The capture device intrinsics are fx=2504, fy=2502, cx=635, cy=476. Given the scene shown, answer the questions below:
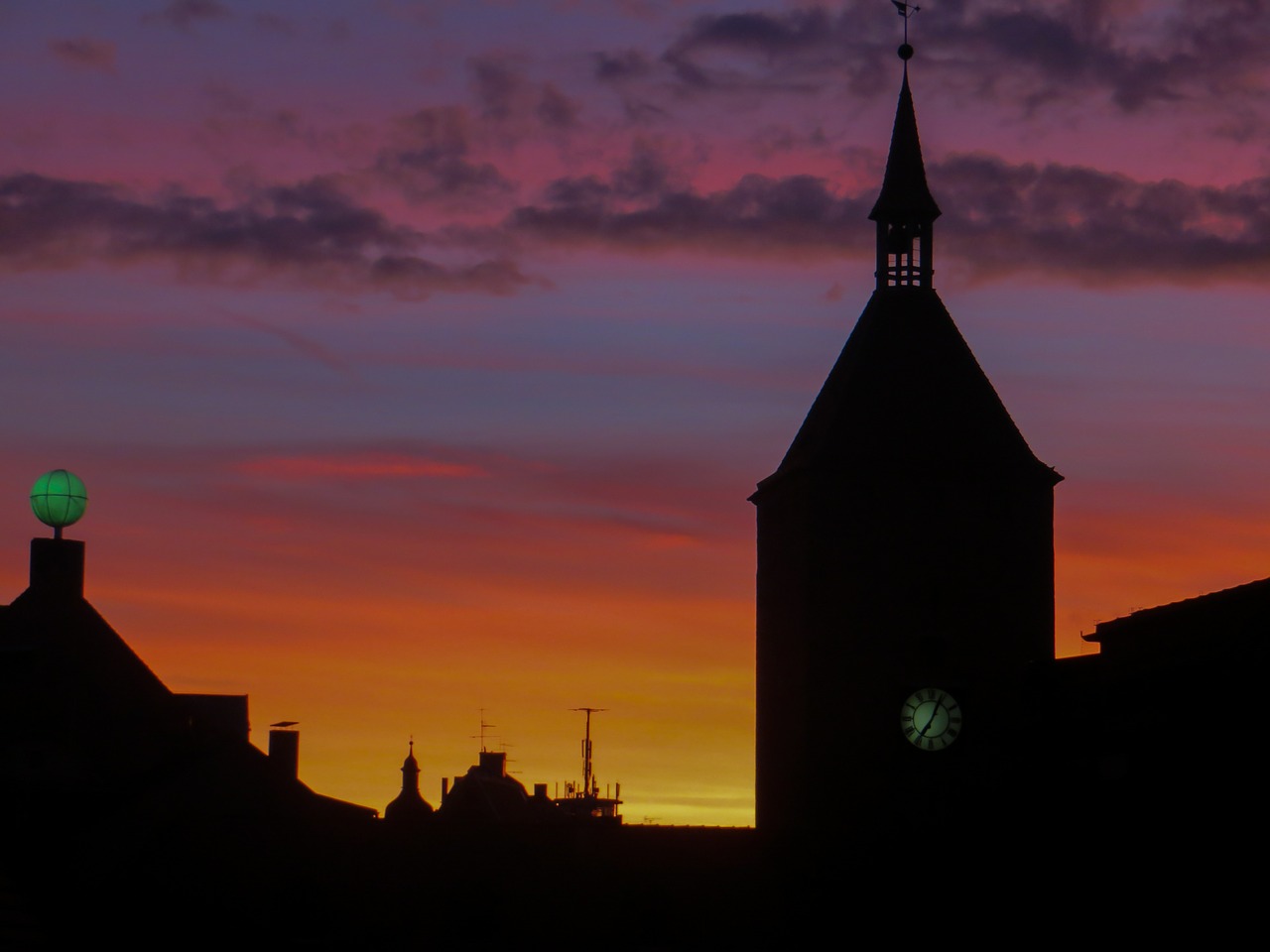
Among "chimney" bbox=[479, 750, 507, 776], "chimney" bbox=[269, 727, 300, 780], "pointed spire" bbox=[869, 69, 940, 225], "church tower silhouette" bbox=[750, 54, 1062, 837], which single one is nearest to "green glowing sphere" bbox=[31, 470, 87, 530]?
"chimney" bbox=[269, 727, 300, 780]

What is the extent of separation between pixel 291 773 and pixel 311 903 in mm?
7667

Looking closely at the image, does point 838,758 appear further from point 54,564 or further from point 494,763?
point 494,763

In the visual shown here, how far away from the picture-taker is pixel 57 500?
52.4 metres

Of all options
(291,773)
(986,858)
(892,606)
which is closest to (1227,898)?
(986,858)

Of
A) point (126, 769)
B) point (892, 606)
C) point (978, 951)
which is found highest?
point (892, 606)

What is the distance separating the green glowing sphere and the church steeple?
20.7 meters

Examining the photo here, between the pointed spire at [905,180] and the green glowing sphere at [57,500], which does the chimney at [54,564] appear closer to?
the green glowing sphere at [57,500]

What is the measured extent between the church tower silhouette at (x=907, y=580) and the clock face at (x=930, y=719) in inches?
1.3

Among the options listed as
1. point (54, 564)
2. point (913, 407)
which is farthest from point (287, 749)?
point (913, 407)

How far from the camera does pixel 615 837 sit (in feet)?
205

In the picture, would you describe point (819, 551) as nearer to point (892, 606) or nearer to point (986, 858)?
point (892, 606)

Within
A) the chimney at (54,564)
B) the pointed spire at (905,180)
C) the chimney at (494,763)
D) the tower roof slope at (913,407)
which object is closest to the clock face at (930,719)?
the tower roof slope at (913,407)

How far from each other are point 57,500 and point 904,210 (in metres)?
22.2

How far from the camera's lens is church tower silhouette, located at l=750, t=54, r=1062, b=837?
58406mm
